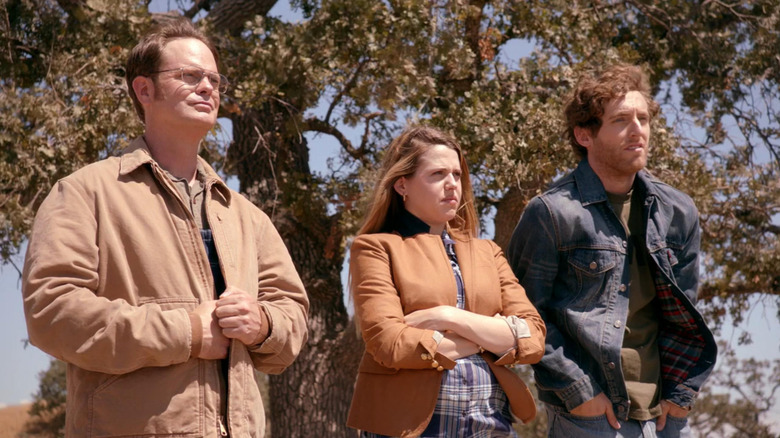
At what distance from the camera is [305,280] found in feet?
27.5

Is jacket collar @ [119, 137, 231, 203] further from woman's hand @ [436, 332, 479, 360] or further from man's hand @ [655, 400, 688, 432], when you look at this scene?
man's hand @ [655, 400, 688, 432]

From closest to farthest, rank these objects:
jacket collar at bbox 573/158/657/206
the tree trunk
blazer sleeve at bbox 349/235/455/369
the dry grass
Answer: blazer sleeve at bbox 349/235/455/369, jacket collar at bbox 573/158/657/206, the tree trunk, the dry grass

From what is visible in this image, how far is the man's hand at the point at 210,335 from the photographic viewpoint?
99.6 inches

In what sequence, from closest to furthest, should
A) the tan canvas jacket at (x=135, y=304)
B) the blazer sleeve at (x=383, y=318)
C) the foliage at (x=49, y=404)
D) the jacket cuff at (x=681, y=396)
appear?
1. the tan canvas jacket at (x=135, y=304)
2. the blazer sleeve at (x=383, y=318)
3. the jacket cuff at (x=681, y=396)
4. the foliage at (x=49, y=404)

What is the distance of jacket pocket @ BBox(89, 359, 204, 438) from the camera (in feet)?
7.95

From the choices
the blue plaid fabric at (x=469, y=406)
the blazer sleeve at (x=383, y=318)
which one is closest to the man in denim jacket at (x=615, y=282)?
the blue plaid fabric at (x=469, y=406)

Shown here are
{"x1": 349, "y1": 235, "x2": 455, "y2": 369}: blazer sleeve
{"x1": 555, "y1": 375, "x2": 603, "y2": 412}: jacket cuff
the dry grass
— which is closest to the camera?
{"x1": 349, "y1": 235, "x2": 455, "y2": 369}: blazer sleeve

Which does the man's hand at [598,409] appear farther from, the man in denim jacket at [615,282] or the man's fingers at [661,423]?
the man's fingers at [661,423]

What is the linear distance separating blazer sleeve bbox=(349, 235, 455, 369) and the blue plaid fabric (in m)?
0.09

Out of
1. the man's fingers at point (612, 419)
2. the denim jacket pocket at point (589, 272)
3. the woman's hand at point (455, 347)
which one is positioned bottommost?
the man's fingers at point (612, 419)

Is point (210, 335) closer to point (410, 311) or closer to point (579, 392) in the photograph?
point (410, 311)

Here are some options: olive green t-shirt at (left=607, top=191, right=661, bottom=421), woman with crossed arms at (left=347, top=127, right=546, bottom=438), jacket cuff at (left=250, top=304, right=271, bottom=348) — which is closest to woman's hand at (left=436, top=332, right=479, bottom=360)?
woman with crossed arms at (left=347, top=127, right=546, bottom=438)

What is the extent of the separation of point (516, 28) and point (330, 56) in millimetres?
1653

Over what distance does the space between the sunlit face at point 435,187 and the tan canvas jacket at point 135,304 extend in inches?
27.3
